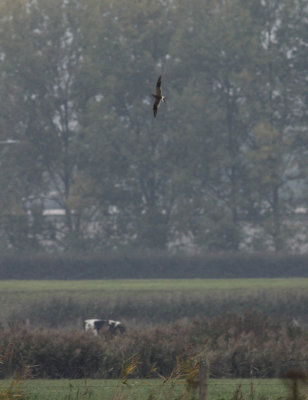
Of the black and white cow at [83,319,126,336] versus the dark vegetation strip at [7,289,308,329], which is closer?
the black and white cow at [83,319,126,336]

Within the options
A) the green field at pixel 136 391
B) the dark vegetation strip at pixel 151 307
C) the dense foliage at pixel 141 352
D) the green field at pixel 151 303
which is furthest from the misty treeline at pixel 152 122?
the green field at pixel 136 391

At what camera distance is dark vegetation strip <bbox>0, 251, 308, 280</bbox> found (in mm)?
52062

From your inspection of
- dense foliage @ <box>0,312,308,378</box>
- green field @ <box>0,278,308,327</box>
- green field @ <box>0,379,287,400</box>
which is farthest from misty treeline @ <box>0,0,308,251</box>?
green field @ <box>0,379,287,400</box>

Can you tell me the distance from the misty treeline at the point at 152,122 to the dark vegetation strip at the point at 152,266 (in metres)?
2.76

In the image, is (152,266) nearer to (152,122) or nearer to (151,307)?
(152,122)

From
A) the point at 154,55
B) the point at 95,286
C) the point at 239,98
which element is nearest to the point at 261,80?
the point at 239,98

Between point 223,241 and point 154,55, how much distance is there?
1299cm

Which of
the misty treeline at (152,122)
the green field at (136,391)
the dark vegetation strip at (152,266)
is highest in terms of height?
the misty treeline at (152,122)

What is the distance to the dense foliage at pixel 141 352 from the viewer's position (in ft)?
62.5

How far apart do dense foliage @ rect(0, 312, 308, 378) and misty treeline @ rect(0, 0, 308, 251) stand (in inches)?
1357

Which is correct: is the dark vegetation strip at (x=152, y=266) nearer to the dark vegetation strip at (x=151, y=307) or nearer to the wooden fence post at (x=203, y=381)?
the dark vegetation strip at (x=151, y=307)

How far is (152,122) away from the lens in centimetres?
5975

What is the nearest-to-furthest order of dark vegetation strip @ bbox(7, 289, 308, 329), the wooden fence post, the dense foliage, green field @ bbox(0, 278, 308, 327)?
the wooden fence post
the dense foliage
dark vegetation strip @ bbox(7, 289, 308, 329)
green field @ bbox(0, 278, 308, 327)

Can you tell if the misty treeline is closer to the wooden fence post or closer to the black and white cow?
the black and white cow
